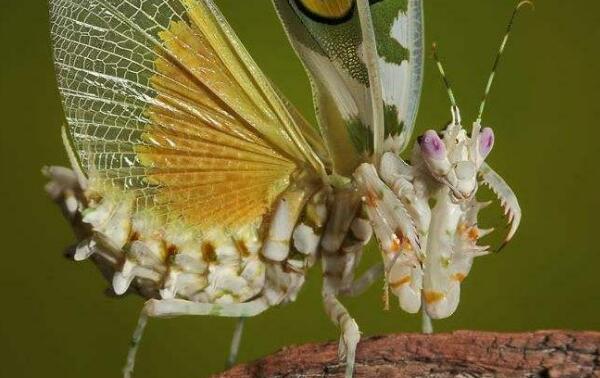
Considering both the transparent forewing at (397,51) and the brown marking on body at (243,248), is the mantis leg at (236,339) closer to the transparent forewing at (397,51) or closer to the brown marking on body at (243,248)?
the brown marking on body at (243,248)

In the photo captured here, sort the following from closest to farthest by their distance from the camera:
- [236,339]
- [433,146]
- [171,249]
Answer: [433,146]
[171,249]
[236,339]

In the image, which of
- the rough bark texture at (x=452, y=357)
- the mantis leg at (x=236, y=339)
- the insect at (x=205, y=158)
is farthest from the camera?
the mantis leg at (x=236, y=339)

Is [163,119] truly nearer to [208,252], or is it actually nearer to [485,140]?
[208,252]

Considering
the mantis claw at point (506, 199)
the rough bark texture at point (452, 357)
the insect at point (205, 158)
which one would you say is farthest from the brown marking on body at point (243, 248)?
the mantis claw at point (506, 199)

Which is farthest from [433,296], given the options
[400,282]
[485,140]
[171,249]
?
[171,249]

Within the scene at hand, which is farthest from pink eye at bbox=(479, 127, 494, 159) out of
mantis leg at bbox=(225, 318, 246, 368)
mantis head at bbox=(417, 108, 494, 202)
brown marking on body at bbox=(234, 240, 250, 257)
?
mantis leg at bbox=(225, 318, 246, 368)

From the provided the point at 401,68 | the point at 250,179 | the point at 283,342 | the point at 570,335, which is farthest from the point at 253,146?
the point at 283,342
